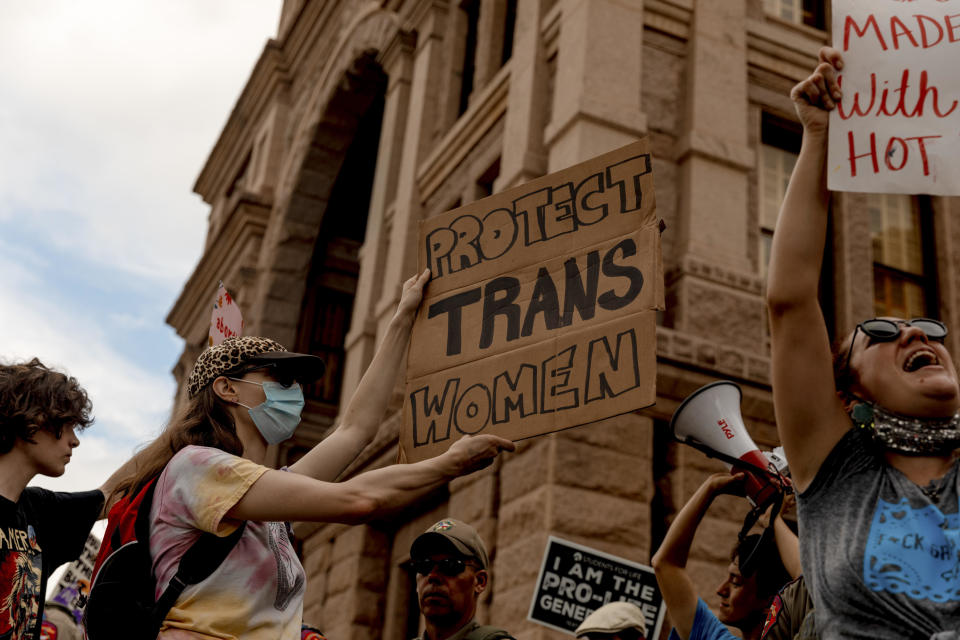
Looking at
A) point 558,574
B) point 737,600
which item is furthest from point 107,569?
point 558,574

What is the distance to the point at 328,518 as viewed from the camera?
106 inches

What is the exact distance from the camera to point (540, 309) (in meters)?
3.56

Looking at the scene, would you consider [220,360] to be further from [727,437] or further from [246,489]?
[727,437]

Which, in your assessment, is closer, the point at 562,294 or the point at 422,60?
the point at 562,294

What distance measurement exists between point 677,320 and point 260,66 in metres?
16.1

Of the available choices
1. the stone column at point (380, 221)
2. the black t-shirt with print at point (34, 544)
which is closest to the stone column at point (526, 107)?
A: the stone column at point (380, 221)

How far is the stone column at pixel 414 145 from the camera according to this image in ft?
43.0

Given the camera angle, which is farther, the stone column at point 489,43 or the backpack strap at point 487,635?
the stone column at point 489,43

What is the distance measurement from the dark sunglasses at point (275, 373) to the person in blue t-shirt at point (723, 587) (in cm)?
130

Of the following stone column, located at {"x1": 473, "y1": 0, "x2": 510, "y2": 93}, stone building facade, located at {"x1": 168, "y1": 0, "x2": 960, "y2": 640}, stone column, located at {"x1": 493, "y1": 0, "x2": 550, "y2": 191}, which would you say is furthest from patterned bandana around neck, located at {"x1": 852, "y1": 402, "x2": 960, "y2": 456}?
stone column, located at {"x1": 473, "y1": 0, "x2": 510, "y2": 93}

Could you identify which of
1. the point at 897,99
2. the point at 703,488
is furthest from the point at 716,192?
the point at 897,99

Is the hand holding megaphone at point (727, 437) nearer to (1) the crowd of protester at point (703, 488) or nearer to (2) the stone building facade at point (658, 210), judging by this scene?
(1) the crowd of protester at point (703, 488)

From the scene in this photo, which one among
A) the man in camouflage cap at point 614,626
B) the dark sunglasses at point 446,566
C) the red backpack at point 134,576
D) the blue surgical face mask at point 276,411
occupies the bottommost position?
the red backpack at point 134,576

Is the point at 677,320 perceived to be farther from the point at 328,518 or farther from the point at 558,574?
the point at 328,518
